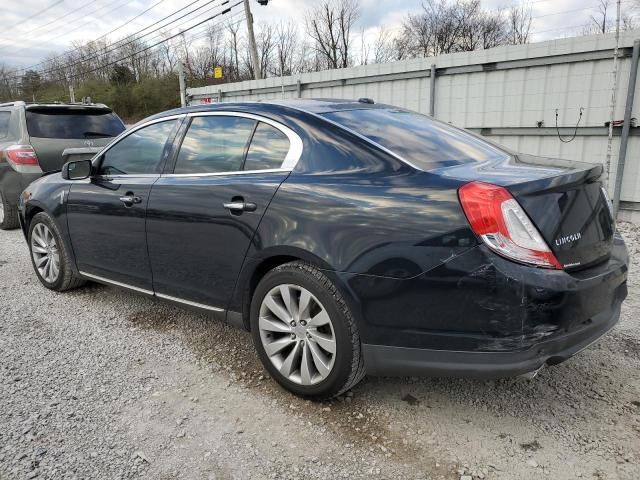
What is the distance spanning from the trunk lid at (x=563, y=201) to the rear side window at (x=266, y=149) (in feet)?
2.92

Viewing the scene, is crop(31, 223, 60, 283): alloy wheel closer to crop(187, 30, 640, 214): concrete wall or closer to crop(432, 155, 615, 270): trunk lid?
crop(432, 155, 615, 270): trunk lid

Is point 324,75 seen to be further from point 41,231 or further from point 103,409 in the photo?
point 103,409

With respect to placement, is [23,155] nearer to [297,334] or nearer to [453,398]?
[297,334]

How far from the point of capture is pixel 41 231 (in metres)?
4.41

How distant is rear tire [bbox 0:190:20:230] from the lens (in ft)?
23.1

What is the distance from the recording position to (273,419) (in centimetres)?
252

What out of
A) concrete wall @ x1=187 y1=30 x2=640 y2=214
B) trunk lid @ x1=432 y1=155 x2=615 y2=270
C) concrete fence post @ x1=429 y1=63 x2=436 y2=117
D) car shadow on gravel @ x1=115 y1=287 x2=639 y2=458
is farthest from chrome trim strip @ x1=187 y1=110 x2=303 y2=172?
concrete fence post @ x1=429 y1=63 x2=436 y2=117

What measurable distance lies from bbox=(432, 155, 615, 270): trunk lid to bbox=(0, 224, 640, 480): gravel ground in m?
0.85

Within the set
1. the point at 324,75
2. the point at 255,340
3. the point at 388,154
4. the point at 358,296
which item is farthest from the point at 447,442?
the point at 324,75

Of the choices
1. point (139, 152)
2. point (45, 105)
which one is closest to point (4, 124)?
point (45, 105)

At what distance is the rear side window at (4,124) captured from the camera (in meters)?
7.03

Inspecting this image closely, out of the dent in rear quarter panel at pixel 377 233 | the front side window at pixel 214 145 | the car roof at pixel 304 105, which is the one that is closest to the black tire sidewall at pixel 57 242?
the front side window at pixel 214 145

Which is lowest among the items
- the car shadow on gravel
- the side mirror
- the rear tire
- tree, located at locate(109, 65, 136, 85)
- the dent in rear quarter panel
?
the car shadow on gravel

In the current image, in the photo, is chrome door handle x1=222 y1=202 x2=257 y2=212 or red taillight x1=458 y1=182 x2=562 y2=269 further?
chrome door handle x1=222 y1=202 x2=257 y2=212
